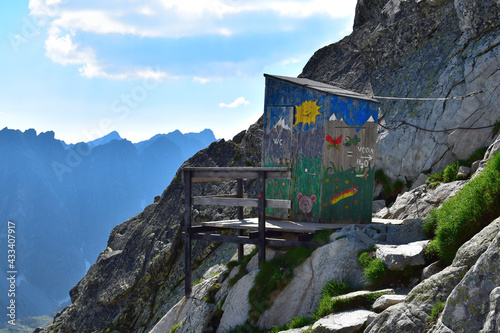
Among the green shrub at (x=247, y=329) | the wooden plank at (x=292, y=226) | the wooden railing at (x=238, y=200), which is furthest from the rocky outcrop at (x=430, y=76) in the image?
the green shrub at (x=247, y=329)

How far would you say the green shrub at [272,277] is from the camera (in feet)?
35.4

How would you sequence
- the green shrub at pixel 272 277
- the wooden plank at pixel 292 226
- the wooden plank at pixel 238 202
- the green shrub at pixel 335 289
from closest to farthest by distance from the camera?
the green shrub at pixel 335 289
the green shrub at pixel 272 277
the wooden plank at pixel 292 226
the wooden plank at pixel 238 202

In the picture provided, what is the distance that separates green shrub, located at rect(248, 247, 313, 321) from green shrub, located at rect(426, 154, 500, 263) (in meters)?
3.34

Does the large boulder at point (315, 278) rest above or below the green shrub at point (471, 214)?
below

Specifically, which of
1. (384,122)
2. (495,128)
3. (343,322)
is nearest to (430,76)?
(384,122)

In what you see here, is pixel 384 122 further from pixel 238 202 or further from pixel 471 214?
pixel 471 214

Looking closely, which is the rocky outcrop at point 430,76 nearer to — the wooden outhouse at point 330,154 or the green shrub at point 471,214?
the wooden outhouse at point 330,154

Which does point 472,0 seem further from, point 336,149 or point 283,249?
point 283,249

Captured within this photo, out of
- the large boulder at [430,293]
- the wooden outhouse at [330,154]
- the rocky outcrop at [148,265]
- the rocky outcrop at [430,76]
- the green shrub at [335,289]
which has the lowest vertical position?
the rocky outcrop at [148,265]

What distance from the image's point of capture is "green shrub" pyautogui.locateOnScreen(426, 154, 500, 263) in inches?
320

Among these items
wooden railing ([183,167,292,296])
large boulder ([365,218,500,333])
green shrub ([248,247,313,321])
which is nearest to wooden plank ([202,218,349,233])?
wooden railing ([183,167,292,296])

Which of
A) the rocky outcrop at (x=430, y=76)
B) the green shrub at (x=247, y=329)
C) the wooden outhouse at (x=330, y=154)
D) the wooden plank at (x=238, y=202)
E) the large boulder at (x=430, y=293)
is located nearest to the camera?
the large boulder at (x=430, y=293)

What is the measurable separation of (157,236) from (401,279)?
19.2m

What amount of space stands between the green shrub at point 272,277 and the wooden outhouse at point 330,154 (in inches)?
81.8
